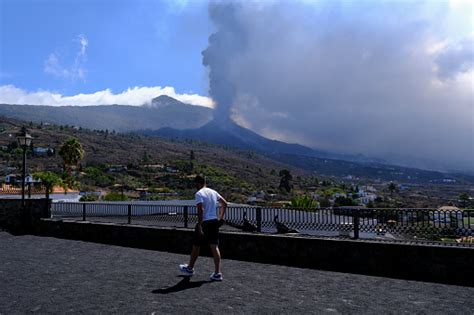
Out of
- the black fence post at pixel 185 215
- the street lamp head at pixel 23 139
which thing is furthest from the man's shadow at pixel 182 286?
the street lamp head at pixel 23 139

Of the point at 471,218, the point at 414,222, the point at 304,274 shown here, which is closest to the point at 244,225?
the point at 304,274

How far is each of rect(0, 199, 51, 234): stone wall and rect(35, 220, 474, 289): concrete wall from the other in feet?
18.0

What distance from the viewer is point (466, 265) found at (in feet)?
26.2

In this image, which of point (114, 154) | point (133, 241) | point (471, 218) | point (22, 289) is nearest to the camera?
point (22, 289)

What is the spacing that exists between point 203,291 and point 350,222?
395 cm

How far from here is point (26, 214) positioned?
1667 centimetres

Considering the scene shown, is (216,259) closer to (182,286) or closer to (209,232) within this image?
(209,232)

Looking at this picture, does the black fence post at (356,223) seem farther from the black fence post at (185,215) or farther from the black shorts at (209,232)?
the black fence post at (185,215)

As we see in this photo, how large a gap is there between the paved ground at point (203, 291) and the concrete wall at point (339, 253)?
0.39m

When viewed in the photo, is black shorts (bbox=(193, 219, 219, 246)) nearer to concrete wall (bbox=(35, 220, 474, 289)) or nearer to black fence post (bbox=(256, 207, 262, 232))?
concrete wall (bbox=(35, 220, 474, 289))

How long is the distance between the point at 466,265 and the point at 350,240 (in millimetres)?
2044

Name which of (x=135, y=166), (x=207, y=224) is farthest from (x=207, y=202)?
Answer: (x=135, y=166)

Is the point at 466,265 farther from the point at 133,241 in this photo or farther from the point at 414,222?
the point at 133,241

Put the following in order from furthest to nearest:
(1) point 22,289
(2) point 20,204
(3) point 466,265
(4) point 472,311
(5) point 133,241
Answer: (2) point 20,204 → (5) point 133,241 → (3) point 466,265 → (1) point 22,289 → (4) point 472,311
